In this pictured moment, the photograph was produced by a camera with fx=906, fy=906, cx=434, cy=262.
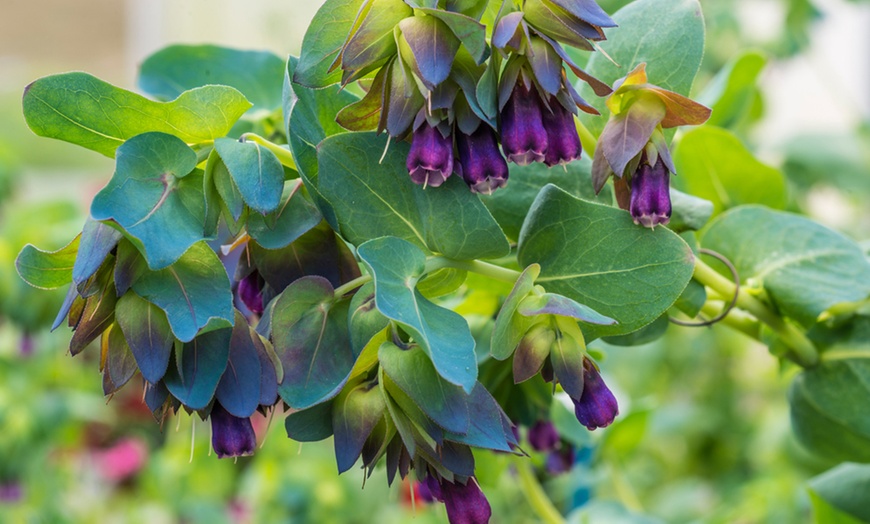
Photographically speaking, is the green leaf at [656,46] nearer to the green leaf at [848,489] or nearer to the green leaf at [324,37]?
the green leaf at [324,37]

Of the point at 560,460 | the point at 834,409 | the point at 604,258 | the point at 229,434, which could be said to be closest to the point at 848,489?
the point at 834,409

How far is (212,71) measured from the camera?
21.3 inches

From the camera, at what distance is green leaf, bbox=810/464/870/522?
1.93ft

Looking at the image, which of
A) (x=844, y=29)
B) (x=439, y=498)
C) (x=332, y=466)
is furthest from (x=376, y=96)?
(x=844, y=29)

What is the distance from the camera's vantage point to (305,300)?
1.19ft

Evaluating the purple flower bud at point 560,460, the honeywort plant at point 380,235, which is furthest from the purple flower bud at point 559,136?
the purple flower bud at point 560,460

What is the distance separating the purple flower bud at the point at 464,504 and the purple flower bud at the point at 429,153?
4.6 inches

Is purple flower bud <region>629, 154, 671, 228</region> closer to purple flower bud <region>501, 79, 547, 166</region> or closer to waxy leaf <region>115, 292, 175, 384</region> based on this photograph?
purple flower bud <region>501, 79, 547, 166</region>

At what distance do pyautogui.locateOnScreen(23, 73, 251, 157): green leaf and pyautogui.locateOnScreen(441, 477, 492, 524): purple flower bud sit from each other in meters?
0.18

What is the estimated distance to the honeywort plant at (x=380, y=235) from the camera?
0.33 meters

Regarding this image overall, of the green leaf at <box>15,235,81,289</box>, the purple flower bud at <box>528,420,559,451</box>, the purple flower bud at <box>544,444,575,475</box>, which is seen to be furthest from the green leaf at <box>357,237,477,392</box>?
the purple flower bud at <box>544,444,575,475</box>

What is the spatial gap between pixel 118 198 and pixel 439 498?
17 cm

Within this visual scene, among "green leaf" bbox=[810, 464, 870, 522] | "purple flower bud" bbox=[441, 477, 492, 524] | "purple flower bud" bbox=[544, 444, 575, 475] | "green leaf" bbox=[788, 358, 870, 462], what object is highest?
"purple flower bud" bbox=[441, 477, 492, 524]

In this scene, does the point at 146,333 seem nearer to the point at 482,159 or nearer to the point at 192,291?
the point at 192,291
